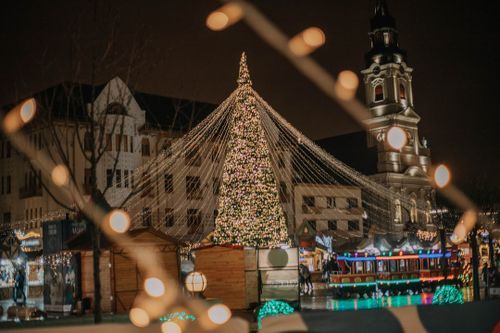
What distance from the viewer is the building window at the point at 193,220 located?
55719mm

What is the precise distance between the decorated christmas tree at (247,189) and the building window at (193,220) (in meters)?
22.6

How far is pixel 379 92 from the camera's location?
8469 centimetres

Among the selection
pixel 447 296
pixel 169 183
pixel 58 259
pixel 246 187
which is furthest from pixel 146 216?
pixel 447 296

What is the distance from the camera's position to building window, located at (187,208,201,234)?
5572 centimetres

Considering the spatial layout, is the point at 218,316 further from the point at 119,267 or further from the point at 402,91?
the point at 402,91

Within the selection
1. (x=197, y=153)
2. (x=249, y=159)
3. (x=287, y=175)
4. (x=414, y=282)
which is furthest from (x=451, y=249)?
(x=287, y=175)

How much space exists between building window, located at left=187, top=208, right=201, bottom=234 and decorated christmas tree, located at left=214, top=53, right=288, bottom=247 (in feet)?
74.1

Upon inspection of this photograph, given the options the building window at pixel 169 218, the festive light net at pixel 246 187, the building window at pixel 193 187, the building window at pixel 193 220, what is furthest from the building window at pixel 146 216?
the building window at pixel 193 187

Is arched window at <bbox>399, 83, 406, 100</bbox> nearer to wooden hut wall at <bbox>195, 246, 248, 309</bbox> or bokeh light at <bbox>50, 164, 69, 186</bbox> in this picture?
wooden hut wall at <bbox>195, 246, 248, 309</bbox>

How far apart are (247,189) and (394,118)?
5202 centimetres

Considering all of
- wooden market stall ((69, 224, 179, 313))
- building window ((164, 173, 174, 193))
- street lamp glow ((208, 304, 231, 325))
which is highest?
building window ((164, 173, 174, 193))

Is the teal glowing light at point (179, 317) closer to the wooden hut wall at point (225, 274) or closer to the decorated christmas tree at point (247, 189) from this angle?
the wooden hut wall at point (225, 274)

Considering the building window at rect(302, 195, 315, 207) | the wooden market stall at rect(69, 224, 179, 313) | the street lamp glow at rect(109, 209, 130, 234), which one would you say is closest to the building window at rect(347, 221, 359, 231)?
the building window at rect(302, 195, 315, 207)

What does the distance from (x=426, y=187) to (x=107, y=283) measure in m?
65.8
